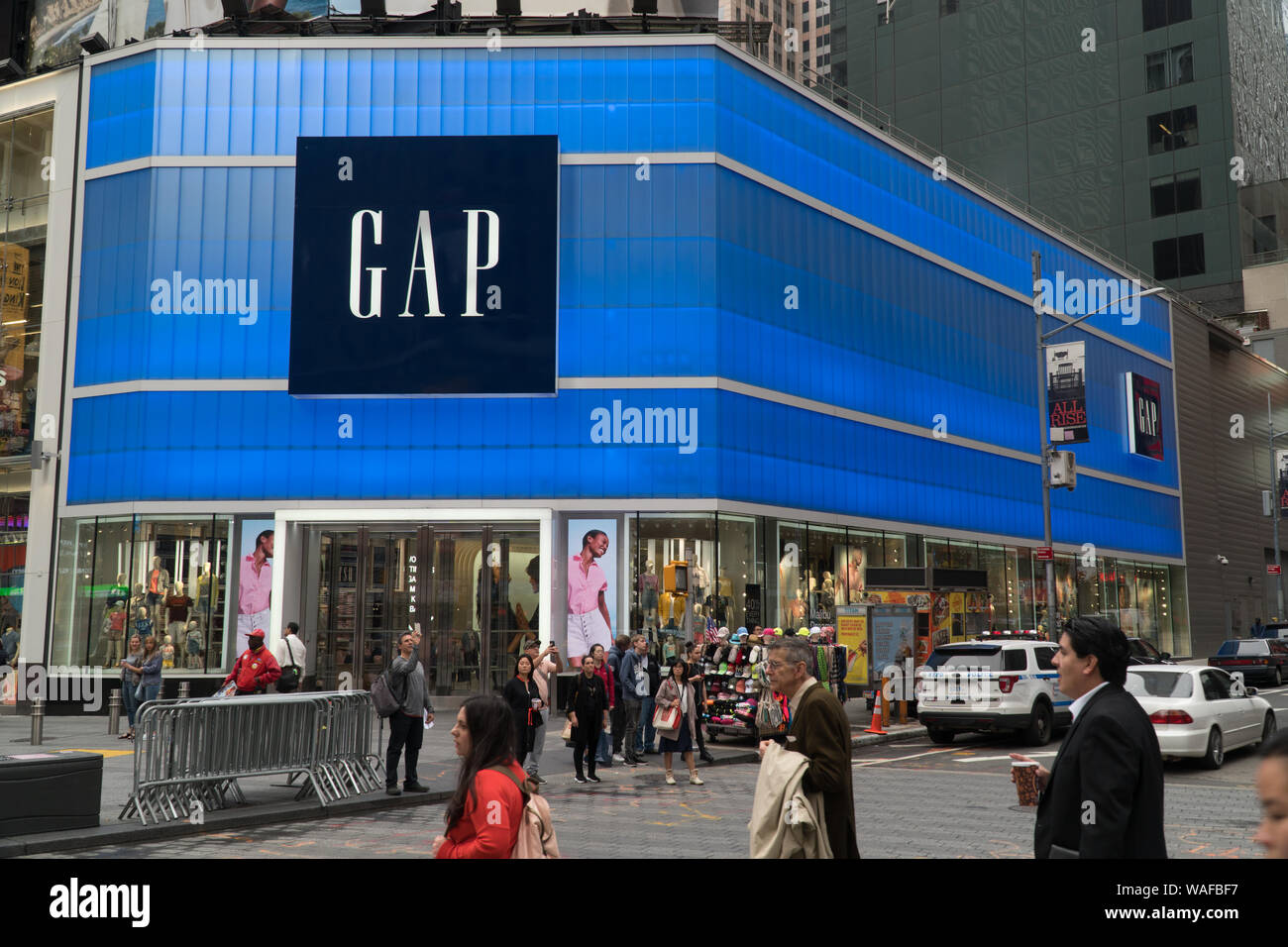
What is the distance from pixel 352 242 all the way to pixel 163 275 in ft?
17.3

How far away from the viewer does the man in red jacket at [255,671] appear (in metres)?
17.0

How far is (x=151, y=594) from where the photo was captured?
2956 cm

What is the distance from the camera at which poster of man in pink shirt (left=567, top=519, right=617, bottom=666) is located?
29484 millimetres

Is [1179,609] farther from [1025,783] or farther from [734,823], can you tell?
[1025,783]

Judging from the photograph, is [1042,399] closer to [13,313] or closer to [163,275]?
[163,275]

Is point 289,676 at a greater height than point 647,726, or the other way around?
point 289,676

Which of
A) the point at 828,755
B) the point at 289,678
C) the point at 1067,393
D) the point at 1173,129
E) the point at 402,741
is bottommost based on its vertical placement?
the point at 402,741

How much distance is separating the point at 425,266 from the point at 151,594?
11249 millimetres

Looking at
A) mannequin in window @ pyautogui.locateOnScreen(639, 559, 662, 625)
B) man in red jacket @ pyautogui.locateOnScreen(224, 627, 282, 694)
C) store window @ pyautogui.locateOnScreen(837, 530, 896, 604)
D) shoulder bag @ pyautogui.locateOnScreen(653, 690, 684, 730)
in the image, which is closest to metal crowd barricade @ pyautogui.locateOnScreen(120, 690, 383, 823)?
man in red jacket @ pyautogui.locateOnScreen(224, 627, 282, 694)

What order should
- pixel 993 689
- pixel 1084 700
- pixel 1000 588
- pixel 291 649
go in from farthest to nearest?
1. pixel 1000 588
2. pixel 291 649
3. pixel 993 689
4. pixel 1084 700

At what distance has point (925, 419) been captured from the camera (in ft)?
130

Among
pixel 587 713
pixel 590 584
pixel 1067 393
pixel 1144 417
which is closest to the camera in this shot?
pixel 587 713

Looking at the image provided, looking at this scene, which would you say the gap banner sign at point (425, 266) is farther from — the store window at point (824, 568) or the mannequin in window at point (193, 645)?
the store window at point (824, 568)

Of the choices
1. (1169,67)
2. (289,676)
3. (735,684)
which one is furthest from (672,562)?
(1169,67)
